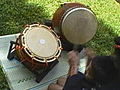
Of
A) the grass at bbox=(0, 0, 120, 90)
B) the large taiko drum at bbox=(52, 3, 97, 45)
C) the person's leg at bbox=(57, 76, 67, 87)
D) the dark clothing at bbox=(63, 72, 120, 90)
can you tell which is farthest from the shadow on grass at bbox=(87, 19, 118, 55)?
the dark clothing at bbox=(63, 72, 120, 90)

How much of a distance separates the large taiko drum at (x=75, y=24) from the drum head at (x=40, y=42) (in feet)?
0.61

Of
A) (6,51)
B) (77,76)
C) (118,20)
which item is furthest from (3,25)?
(118,20)

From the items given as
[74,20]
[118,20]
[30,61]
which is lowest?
[118,20]

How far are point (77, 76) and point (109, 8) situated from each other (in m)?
3.00

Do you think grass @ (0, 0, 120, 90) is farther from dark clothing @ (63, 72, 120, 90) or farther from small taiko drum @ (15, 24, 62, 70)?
dark clothing @ (63, 72, 120, 90)

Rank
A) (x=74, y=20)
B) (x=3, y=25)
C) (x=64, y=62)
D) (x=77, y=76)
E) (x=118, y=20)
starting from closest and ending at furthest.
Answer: (x=77, y=76), (x=74, y=20), (x=64, y=62), (x=3, y=25), (x=118, y=20)

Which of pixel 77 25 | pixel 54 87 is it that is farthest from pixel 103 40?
pixel 54 87

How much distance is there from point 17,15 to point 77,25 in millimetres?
1199

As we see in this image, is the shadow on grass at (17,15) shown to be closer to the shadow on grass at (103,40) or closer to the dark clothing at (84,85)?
the shadow on grass at (103,40)

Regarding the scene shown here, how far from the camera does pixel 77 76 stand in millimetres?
2555

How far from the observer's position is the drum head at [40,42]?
3.02 meters

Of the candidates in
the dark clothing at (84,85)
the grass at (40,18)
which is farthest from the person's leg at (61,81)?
the grass at (40,18)

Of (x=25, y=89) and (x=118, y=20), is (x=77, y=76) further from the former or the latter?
(x=118, y=20)

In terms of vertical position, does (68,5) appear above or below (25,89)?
above
